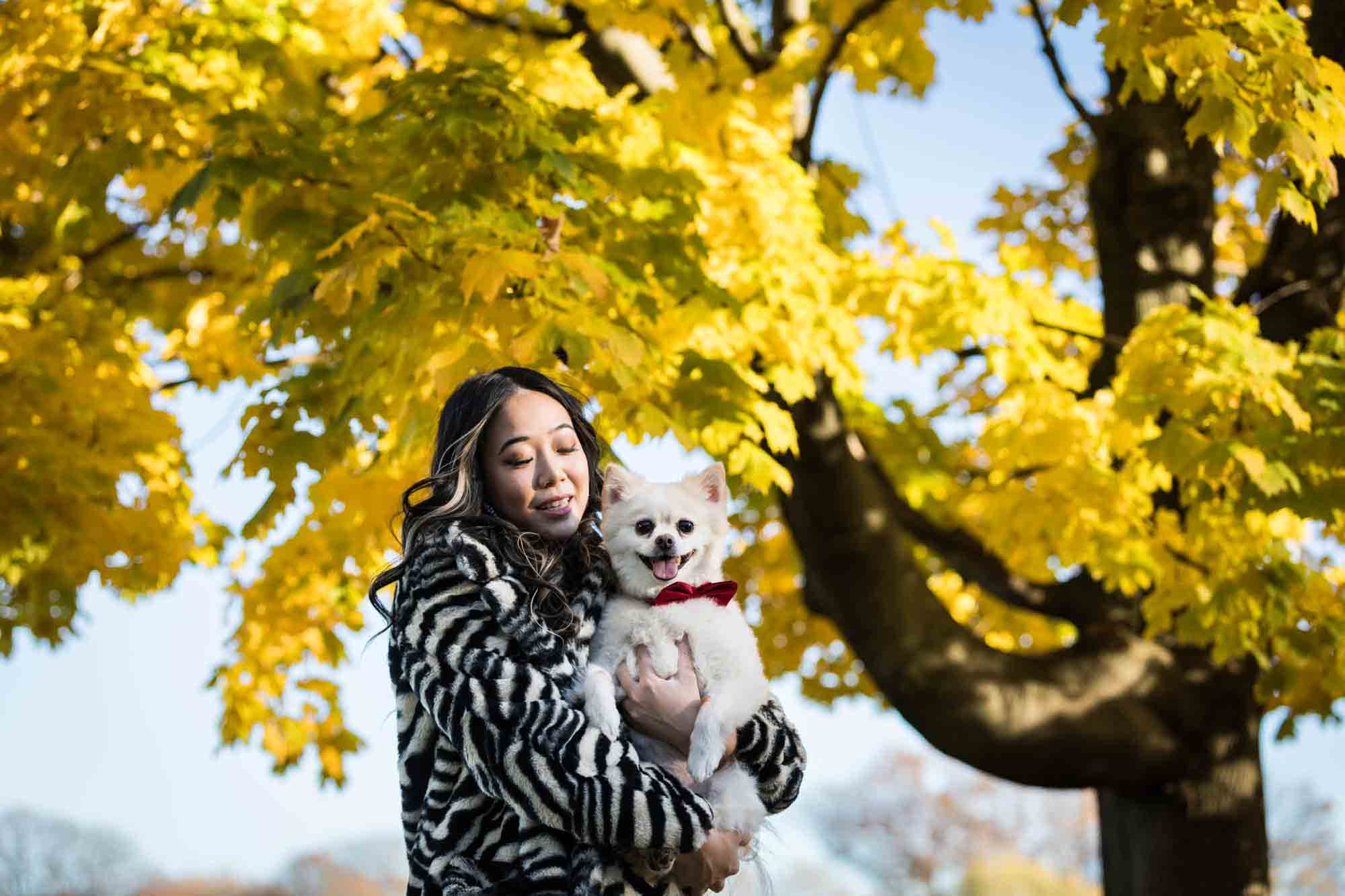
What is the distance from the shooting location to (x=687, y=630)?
280 centimetres

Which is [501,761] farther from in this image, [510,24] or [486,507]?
[510,24]

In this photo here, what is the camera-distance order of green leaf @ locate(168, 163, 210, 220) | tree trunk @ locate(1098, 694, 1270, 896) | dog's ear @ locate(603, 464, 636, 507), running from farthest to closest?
tree trunk @ locate(1098, 694, 1270, 896), green leaf @ locate(168, 163, 210, 220), dog's ear @ locate(603, 464, 636, 507)

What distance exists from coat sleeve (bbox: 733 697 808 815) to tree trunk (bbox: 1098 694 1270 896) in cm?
562

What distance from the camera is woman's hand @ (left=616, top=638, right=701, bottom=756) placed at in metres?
2.68

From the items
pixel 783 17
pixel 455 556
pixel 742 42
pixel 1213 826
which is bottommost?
pixel 455 556

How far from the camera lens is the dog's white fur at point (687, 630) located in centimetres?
260

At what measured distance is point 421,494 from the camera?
16.7ft

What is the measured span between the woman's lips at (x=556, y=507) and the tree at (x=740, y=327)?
149 centimetres

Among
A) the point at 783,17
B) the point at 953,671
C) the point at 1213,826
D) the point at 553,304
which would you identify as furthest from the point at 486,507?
the point at 783,17

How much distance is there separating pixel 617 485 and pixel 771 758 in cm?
69

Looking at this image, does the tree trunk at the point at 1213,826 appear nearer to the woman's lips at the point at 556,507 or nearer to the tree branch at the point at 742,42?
the tree branch at the point at 742,42

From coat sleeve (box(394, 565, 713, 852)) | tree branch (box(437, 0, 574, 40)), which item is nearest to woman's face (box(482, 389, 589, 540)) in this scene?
coat sleeve (box(394, 565, 713, 852))

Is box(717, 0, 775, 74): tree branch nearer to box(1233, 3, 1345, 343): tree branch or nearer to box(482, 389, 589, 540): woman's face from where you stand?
box(1233, 3, 1345, 343): tree branch

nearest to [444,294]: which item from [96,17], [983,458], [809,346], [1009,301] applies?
[809,346]
